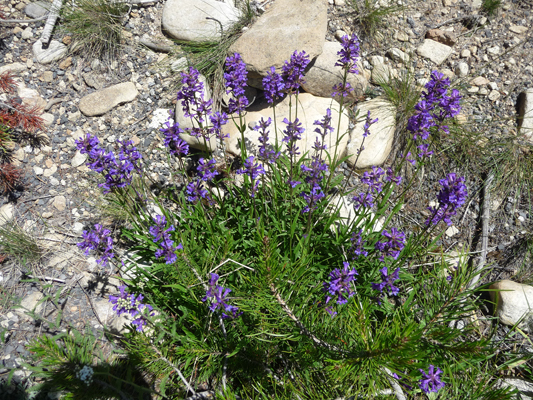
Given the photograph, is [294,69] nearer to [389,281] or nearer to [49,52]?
[389,281]

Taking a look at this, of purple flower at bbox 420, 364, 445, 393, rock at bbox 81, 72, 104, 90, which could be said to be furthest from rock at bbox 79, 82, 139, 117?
purple flower at bbox 420, 364, 445, 393

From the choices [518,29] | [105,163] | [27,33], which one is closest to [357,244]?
[105,163]

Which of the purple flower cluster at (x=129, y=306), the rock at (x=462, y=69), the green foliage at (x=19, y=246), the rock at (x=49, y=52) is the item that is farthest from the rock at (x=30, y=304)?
the rock at (x=462, y=69)

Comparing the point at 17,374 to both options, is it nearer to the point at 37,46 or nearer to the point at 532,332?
the point at 37,46

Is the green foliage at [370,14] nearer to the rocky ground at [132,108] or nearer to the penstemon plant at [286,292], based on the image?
the rocky ground at [132,108]

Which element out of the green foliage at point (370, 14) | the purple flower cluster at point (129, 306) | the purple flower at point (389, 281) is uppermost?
the green foliage at point (370, 14)

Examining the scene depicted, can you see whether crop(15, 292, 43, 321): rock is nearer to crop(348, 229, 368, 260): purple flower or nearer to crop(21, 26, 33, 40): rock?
crop(348, 229, 368, 260): purple flower
